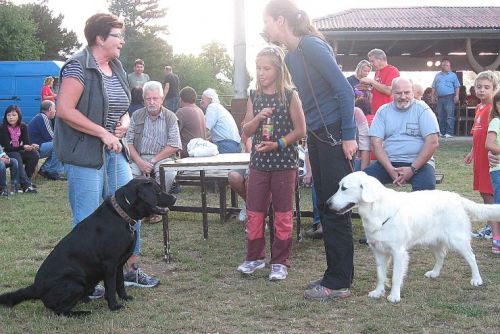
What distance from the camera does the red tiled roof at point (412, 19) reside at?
1639 centimetres

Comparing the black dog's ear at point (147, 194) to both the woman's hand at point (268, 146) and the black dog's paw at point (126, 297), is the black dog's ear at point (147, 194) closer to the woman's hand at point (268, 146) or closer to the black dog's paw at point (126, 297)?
the black dog's paw at point (126, 297)

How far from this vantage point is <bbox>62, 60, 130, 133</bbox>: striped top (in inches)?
150

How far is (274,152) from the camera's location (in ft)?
15.5

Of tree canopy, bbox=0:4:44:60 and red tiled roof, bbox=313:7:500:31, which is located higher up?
tree canopy, bbox=0:4:44:60

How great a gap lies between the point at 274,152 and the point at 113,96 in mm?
1374

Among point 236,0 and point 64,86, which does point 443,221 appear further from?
point 236,0

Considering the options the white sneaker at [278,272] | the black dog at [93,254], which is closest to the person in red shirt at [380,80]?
the white sneaker at [278,272]

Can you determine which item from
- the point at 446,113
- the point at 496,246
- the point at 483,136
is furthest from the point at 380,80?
the point at 446,113

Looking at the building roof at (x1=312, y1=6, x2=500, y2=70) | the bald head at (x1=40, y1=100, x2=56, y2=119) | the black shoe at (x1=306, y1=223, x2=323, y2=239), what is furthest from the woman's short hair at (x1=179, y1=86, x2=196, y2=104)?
the building roof at (x1=312, y1=6, x2=500, y2=70)

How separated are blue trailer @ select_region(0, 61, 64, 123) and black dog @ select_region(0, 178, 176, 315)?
18.4 metres

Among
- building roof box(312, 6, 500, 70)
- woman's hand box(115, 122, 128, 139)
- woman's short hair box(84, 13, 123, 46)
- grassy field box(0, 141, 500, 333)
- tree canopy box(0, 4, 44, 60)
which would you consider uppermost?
tree canopy box(0, 4, 44, 60)

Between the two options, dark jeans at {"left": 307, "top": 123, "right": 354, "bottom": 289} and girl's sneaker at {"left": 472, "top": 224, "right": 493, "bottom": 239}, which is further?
girl's sneaker at {"left": 472, "top": 224, "right": 493, "bottom": 239}

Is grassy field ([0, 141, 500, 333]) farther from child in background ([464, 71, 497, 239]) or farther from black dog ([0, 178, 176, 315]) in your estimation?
child in background ([464, 71, 497, 239])

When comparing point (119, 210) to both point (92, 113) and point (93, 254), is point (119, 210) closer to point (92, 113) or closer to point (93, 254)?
point (93, 254)
